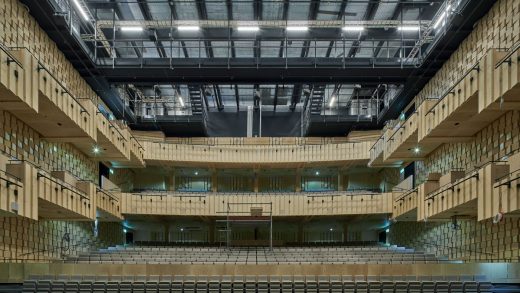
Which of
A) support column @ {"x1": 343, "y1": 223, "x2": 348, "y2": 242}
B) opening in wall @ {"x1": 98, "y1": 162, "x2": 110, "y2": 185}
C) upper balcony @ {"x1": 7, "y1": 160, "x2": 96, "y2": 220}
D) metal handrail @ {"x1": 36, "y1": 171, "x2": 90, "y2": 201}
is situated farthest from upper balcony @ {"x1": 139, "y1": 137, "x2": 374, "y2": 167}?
metal handrail @ {"x1": 36, "y1": 171, "x2": 90, "y2": 201}

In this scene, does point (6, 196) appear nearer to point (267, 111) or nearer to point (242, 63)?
point (242, 63)

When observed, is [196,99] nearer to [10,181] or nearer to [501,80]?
[10,181]

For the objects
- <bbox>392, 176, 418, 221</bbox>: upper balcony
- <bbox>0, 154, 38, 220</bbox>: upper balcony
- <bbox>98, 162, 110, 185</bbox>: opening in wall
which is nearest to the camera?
<bbox>0, 154, 38, 220</bbox>: upper balcony

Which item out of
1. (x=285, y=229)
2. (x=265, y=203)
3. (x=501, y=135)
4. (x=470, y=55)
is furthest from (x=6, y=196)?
(x=285, y=229)

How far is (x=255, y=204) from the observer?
101 ft

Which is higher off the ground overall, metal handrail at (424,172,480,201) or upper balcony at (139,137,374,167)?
upper balcony at (139,137,374,167)

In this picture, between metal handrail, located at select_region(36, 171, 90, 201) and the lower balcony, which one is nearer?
metal handrail, located at select_region(36, 171, 90, 201)

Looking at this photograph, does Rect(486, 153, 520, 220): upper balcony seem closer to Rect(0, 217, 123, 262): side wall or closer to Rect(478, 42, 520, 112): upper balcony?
Rect(478, 42, 520, 112): upper balcony

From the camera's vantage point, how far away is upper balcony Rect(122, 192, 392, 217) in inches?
1141

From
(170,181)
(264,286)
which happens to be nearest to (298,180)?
(170,181)

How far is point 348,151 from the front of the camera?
104ft

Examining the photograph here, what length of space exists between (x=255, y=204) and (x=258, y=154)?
349 centimetres

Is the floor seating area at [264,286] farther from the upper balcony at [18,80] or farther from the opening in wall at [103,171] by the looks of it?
the opening in wall at [103,171]

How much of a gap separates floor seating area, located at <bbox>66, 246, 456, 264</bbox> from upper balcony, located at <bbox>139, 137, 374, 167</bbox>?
585 centimetres
